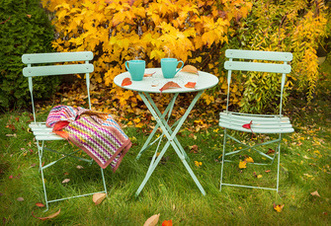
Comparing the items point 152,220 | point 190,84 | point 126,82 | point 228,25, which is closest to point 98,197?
point 152,220

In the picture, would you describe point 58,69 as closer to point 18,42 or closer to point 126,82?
point 126,82

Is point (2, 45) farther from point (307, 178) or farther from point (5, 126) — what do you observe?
point (307, 178)

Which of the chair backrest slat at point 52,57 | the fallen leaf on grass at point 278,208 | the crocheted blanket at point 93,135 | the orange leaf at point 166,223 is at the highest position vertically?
the chair backrest slat at point 52,57

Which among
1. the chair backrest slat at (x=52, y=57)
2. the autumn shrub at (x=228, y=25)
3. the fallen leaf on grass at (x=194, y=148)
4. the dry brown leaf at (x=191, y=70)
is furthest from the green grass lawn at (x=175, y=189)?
the chair backrest slat at (x=52, y=57)

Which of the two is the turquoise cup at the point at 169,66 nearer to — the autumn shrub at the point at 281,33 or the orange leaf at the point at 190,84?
the orange leaf at the point at 190,84

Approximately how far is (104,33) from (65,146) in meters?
1.29

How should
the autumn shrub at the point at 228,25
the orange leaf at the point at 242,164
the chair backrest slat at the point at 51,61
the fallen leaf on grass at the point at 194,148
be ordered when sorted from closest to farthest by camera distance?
1. the chair backrest slat at the point at 51,61
2. the orange leaf at the point at 242,164
3. the autumn shrub at the point at 228,25
4. the fallen leaf on grass at the point at 194,148

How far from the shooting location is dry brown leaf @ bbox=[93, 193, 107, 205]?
94.9 inches

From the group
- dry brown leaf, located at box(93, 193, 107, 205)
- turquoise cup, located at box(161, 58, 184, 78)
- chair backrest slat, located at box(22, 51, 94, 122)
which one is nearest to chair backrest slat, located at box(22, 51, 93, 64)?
chair backrest slat, located at box(22, 51, 94, 122)

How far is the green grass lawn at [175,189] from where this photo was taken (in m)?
2.30

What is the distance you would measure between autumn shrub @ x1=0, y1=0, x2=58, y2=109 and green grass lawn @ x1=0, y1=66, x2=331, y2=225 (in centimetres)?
72

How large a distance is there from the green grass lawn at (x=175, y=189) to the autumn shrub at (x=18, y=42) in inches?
28.5

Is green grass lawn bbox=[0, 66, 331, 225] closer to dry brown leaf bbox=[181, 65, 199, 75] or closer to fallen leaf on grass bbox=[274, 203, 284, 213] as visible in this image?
fallen leaf on grass bbox=[274, 203, 284, 213]

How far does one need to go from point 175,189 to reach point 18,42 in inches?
108
